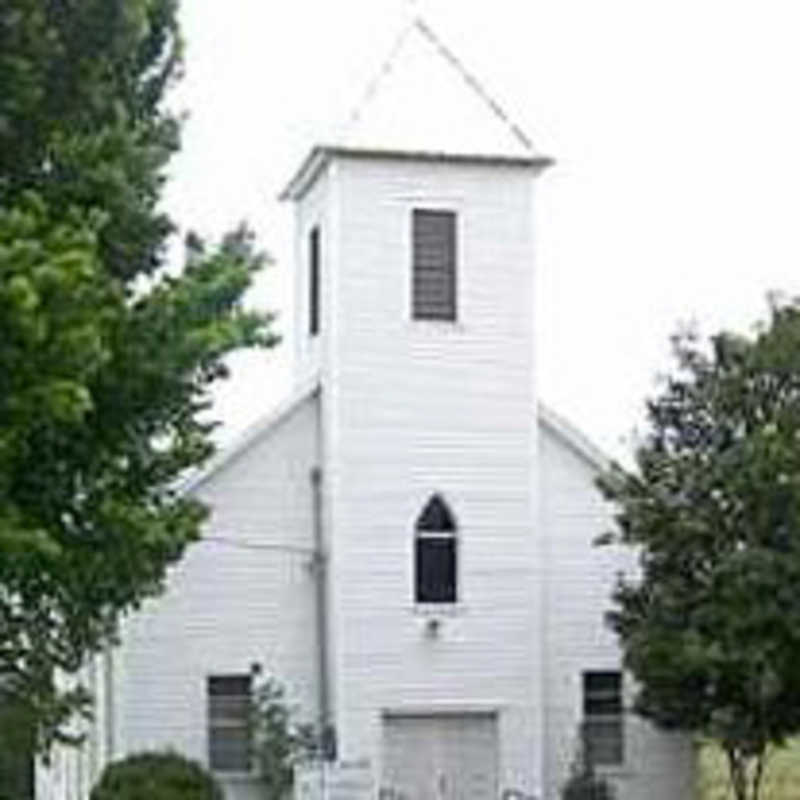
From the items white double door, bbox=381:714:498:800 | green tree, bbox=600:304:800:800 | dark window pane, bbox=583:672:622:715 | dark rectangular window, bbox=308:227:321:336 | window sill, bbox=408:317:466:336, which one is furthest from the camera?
dark rectangular window, bbox=308:227:321:336

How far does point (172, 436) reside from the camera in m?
19.3

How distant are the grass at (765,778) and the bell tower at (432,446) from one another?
14.6ft

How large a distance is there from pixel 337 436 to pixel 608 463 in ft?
13.7

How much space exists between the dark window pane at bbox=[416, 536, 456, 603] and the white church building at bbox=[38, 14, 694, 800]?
31 mm

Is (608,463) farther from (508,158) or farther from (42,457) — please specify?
(42,457)

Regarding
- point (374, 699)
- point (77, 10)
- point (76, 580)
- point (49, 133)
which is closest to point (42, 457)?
point (76, 580)


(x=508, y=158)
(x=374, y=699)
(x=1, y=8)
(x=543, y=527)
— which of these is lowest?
(x=374, y=699)

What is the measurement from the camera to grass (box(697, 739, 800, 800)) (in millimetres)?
43500

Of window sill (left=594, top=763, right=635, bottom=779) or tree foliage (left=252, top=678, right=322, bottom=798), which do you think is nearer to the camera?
tree foliage (left=252, top=678, right=322, bottom=798)

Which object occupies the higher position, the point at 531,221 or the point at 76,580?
the point at 531,221

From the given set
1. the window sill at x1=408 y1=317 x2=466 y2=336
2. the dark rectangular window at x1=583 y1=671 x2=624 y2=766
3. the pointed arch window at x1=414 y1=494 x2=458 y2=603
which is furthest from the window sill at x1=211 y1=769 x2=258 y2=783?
the window sill at x1=408 y1=317 x2=466 y2=336

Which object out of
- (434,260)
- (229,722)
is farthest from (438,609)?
(434,260)

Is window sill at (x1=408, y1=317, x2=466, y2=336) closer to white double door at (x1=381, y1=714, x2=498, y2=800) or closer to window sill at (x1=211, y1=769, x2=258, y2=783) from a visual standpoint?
white double door at (x1=381, y1=714, x2=498, y2=800)

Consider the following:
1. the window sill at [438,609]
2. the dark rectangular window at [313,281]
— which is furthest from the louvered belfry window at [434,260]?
the window sill at [438,609]
